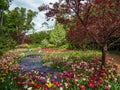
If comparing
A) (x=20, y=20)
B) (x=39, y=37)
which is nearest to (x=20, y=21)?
(x=20, y=20)

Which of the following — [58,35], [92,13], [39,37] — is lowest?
[39,37]

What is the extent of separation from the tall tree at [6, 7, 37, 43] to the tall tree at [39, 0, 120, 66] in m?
46.5

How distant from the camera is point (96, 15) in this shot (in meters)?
12.6

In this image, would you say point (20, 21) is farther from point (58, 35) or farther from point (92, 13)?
point (92, 13)

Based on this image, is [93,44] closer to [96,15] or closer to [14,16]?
[96,15]

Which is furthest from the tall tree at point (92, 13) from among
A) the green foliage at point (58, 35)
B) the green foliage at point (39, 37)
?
the green foliage at point (39, 37)

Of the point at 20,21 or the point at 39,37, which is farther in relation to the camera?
the point at 20,21

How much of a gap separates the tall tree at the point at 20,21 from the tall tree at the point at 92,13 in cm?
4651

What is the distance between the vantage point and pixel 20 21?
208 ft

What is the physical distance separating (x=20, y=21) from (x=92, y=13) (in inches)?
2046

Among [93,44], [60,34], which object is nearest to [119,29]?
[93,44]

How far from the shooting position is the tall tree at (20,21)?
60.5 metres

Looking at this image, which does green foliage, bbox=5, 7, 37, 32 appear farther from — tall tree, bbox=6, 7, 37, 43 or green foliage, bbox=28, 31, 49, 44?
green foliage, bbox=28, 31, 49, 44

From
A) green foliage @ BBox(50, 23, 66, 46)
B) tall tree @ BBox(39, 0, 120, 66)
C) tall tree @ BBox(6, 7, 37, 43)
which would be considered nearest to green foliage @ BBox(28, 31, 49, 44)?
tall tree @ BBox(6, 7, 37, 43)
